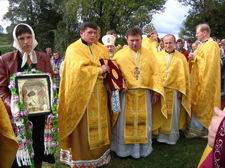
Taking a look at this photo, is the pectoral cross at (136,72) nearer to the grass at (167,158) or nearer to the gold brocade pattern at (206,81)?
the grass at (167,158)

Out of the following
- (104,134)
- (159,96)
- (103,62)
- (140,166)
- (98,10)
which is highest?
(98,10)

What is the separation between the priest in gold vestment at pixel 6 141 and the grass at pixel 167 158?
3.43 metres

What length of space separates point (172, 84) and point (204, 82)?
2.47 feet

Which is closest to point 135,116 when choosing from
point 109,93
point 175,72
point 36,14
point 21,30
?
point 109,93

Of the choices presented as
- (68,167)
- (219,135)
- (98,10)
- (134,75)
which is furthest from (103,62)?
(98,10)

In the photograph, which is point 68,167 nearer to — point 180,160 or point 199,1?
point 180,160

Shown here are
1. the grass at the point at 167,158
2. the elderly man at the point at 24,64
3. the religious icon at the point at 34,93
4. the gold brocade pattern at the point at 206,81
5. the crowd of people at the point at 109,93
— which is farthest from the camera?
the gold brocade pattern at the point at 206,81

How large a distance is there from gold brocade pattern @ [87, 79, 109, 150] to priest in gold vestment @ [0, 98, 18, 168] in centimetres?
307

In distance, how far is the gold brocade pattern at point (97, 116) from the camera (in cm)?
574

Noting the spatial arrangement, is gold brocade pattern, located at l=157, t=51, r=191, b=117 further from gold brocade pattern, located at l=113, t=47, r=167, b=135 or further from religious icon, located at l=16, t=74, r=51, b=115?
religious icon, located at l=16, t=74, r=51, b=115

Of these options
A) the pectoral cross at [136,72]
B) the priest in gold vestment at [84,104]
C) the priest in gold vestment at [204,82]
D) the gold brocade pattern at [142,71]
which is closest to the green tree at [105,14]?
the priest in gold vestment at [204,82]

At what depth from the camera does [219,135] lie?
200cm

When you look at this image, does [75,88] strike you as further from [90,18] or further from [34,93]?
[90,18]

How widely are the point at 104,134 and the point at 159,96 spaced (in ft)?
4.34
